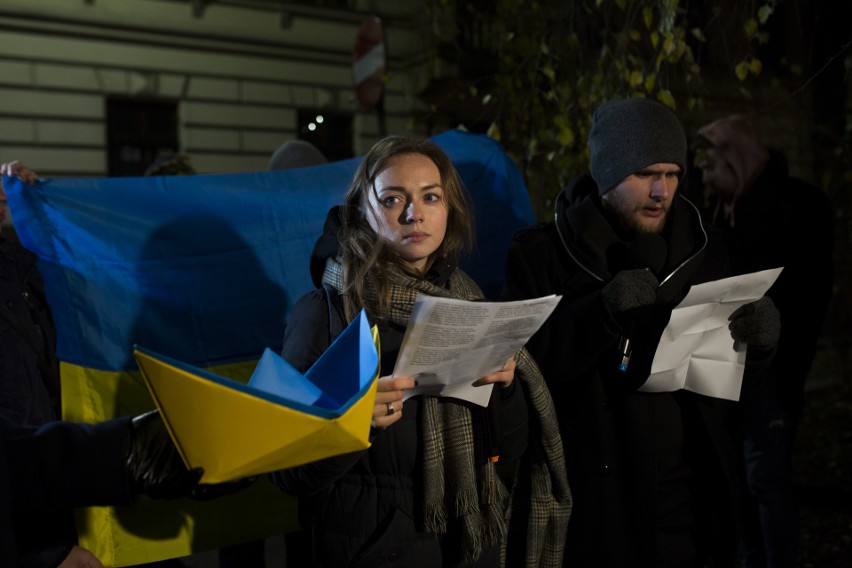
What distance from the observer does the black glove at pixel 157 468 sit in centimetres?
160

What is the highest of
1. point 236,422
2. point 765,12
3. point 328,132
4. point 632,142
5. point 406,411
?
point 328,132

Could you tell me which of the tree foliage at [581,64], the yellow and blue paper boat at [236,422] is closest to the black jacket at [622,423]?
the yellow and blue paper boat at [236,422]

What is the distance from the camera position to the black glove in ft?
5.25

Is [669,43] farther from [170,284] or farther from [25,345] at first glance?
[25,345]

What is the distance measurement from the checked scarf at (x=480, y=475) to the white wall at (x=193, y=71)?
9.39 meters

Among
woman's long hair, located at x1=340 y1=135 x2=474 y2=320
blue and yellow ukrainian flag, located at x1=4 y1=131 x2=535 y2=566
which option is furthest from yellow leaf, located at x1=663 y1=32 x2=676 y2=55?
woman's long hair, located at x1=340 y1=135 x2=474 y2=320

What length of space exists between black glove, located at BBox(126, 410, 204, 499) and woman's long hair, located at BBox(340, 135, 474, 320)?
78 centimetres

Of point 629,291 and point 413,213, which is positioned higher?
point 413,213

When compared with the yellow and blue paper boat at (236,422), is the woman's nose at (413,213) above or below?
above

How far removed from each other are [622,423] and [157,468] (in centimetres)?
173

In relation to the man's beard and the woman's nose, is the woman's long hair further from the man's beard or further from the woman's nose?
the man's beard

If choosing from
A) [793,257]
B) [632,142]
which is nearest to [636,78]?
[793,257]

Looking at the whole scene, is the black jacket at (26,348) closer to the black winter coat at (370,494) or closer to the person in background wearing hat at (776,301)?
the black winter coat at (370,494)

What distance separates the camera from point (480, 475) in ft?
8.09
